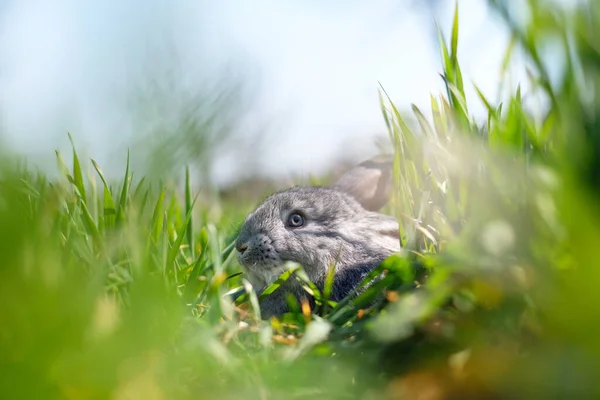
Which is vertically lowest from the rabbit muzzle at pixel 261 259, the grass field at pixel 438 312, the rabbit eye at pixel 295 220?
the rabbit muzzle at pixel 261 259

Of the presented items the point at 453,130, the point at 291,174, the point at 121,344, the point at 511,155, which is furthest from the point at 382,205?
the point at 121,344

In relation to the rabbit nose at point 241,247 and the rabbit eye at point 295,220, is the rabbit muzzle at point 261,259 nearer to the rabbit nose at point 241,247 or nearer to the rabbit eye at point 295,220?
the rabbit nose at point 241,247

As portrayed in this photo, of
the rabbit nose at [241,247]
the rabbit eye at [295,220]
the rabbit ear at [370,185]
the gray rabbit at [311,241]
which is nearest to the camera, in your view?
the gray rabbit at [311,241]

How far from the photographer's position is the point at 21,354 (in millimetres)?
1013

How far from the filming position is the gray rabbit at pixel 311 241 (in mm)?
2668

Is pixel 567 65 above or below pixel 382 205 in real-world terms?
above

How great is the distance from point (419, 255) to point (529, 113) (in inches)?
21.9

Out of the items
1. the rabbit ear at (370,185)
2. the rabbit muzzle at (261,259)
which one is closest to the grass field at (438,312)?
the rabbit muzzle at (261,259)

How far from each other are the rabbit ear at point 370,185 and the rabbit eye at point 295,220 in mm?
1257

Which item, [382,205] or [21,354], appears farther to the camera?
[382,205]

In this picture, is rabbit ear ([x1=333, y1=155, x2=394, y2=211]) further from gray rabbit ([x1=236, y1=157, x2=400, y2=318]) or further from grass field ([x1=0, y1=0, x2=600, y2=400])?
grass field ([x1=0, y1=0, x2=600, y2=400])

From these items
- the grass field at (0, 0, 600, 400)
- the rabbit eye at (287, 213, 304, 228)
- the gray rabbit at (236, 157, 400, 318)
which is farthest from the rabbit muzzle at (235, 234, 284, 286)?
the grass field at (0, 0, 600, 400)

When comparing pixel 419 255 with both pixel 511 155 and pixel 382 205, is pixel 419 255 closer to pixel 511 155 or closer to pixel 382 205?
pixel 511 155

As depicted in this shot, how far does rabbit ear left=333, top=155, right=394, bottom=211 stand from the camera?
4.27 m
